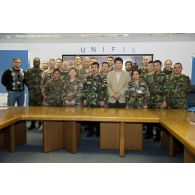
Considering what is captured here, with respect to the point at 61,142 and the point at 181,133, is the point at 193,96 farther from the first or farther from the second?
the point at 181,133

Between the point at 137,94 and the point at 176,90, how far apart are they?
0.69 m

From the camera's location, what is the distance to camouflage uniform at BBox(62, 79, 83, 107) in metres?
4.89

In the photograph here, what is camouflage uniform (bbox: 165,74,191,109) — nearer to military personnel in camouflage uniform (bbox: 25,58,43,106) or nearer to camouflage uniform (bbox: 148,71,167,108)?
camouflage uniform (bbox: 148,71,167,108)

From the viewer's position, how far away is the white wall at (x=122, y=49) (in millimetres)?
7668

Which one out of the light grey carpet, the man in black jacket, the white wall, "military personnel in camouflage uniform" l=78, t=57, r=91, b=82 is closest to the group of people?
"military personnel in camouflage uniform" l=78, t=57, r=91, b=82

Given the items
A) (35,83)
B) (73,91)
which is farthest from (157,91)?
(35,83)

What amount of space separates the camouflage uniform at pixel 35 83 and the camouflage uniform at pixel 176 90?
8.36ft

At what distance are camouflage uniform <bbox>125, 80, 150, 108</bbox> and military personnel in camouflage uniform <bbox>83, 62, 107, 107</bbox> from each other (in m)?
0.44

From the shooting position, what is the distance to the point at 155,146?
4.66m

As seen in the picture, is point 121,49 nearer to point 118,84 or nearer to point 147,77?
point 147,77

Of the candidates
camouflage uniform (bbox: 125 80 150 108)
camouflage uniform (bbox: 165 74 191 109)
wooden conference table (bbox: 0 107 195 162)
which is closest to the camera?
wooden conference table (bbox: 0 107 195 162)

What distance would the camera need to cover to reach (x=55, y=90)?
5.09m

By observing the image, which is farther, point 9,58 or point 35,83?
point 9,58
